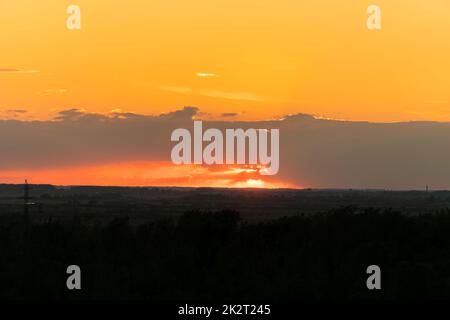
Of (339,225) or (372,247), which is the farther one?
(339,225)

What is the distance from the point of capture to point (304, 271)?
21.4 meters

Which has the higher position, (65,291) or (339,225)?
(339,225)

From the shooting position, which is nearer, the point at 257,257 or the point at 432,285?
the point at 432,285

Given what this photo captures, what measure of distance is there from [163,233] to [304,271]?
5.51m

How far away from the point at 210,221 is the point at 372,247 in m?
5.28

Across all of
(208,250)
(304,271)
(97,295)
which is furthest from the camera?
(208,250)

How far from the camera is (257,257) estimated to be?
22.5 metres

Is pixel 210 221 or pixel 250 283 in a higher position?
pixel 210 221
